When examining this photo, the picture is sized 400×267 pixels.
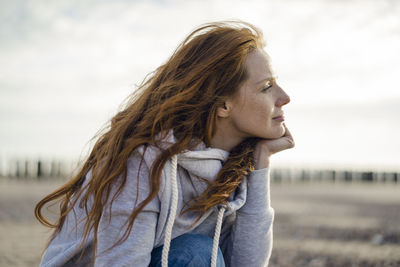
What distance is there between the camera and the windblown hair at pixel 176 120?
208cm

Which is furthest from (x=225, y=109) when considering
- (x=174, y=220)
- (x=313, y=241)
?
(x=313, y=241)

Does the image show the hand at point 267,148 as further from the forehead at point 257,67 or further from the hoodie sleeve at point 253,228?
the forehead at point 257,67

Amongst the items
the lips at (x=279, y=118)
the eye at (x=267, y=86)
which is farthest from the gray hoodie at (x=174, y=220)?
the eye at (x=267, y=86)

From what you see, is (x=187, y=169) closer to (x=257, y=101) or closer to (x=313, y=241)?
(x=257, y=101)

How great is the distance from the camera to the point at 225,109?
245 cm

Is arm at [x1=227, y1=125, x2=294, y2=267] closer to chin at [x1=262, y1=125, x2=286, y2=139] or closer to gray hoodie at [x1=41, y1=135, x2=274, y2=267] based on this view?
gray hoodie at [x1=41, y1=135, x2=274, y2=267]

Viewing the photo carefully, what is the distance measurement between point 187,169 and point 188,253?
1.43 ft

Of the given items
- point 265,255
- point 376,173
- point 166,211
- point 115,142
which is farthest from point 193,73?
point 376,173

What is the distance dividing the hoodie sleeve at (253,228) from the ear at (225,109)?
405 millimetres

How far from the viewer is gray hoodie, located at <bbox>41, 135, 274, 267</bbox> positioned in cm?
202

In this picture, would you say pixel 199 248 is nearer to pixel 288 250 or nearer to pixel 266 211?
pixel 266 211

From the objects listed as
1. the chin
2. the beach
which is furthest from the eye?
the beach

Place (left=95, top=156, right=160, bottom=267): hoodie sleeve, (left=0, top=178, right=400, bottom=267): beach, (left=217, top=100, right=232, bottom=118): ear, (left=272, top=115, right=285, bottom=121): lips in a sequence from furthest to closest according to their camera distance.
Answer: (left=0, top=178, right=400, bottom=267): beach
(left=272, top=115, right=285, bottom=121): lips
(left=217, top=100, right=232, bottom=118): ear
(left=95, top=156, right=160, bottom=267): hoodie sleeve

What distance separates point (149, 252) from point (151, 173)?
1.27 feet
